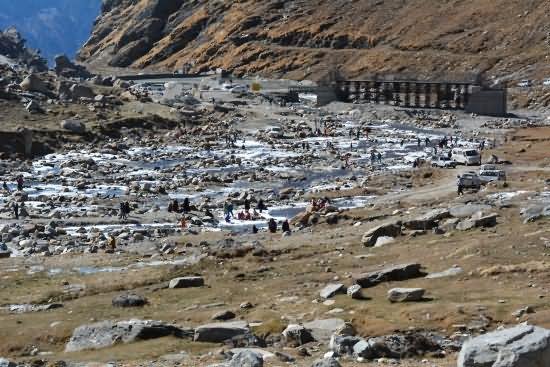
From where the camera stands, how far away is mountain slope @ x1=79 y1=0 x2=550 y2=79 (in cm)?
13512

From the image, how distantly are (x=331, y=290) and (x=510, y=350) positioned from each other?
375 inches

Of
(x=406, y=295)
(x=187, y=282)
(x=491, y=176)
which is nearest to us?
(x=406, y=295)

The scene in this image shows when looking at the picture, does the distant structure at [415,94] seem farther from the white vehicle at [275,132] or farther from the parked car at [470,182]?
the parked car at [470,182]

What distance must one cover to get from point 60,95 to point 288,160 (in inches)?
1465

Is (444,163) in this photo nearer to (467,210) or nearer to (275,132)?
(467,210)

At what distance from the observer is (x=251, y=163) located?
217 feet

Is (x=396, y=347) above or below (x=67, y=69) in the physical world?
below

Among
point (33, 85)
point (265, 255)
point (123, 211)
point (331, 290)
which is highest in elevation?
point (33, 85)

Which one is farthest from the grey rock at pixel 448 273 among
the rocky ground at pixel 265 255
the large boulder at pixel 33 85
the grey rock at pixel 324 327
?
the large boulder at pixel 33 85

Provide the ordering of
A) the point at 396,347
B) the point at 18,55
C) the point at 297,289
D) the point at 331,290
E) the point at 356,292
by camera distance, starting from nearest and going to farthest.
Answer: the point at 396,347
the point at 356,292
the point at 331,290
the point at 297,289
the point at 18,55

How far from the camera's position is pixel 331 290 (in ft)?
67.4

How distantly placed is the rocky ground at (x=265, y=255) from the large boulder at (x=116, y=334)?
0.04 m

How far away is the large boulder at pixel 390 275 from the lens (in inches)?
826

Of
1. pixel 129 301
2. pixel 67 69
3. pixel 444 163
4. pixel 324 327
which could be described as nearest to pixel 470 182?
pixel 444 163
